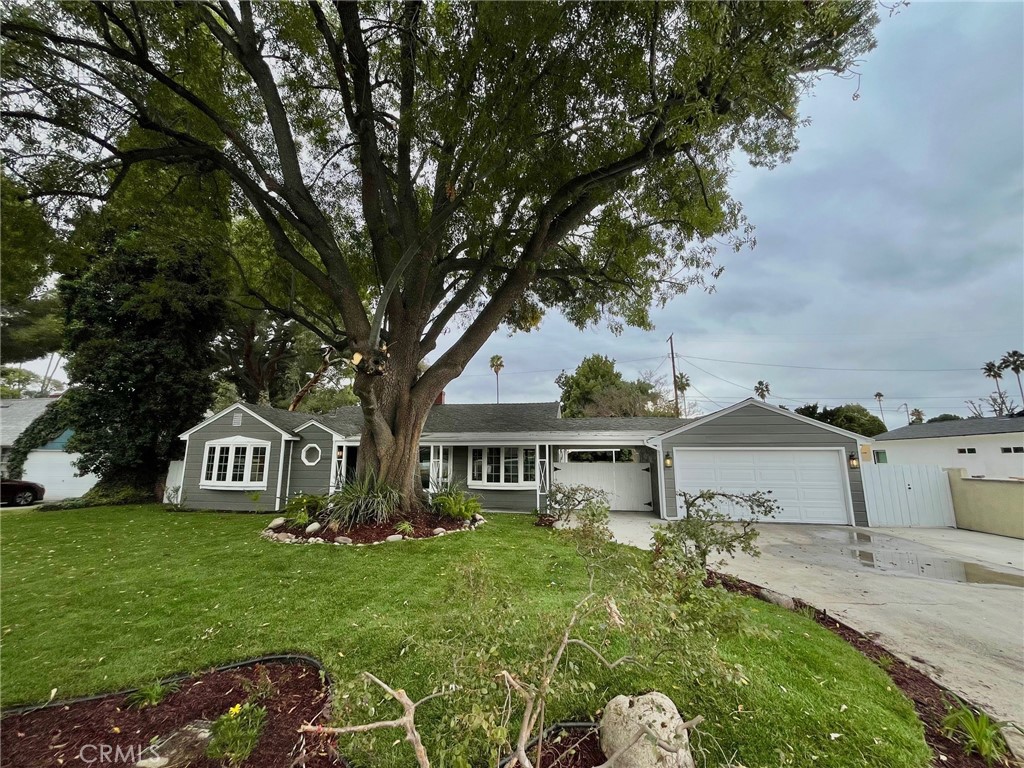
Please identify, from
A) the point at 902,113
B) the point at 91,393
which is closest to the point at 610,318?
the point at 902,113

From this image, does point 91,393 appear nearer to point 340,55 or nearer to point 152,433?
point 152,433

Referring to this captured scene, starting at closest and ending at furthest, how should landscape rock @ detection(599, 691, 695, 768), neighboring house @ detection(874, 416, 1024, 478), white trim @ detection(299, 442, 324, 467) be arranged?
landscape rock @ detection(599, 691, 695, 768), white trim @ detection(299, 442, 324, 467), neighboring house @ detection(874, 416, 1024, 478)

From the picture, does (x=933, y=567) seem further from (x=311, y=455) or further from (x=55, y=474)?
(x=55, y=474)

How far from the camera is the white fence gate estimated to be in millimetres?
9734

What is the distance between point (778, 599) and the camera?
4281 millimetres

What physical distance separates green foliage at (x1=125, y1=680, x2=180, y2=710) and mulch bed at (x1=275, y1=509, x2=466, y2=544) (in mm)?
3861

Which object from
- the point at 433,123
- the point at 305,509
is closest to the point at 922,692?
the point at 433,123

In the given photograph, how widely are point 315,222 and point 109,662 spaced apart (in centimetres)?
619

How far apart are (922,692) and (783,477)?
28.6ft

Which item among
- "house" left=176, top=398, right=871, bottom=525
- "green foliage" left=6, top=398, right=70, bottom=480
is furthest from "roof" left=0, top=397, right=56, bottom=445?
"house" left=176, top=398, right=871, bottom=525

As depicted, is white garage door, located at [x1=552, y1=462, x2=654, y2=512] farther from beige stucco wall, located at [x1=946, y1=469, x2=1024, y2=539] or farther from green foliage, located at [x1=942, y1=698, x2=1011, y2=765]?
green foliage, located at [x1=942, y1=698, x2=1011, y2=765]

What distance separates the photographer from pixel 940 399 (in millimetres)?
38719

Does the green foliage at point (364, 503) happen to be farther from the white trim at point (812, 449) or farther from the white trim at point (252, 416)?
the white trim at point (812, 449)

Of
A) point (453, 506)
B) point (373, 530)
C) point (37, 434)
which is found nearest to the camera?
point (373, 530)
